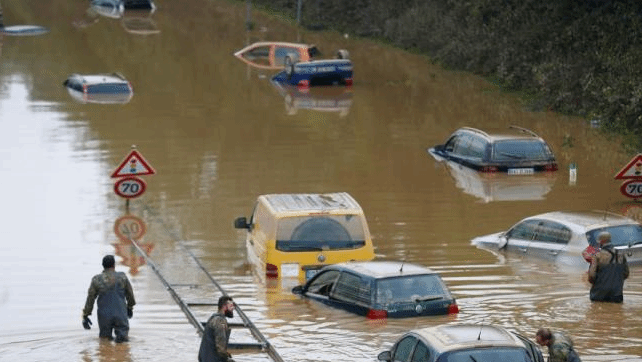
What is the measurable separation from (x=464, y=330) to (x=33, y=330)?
828 centimetres

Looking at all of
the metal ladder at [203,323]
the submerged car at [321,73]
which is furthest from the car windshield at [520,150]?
the submerged car at [321,73]

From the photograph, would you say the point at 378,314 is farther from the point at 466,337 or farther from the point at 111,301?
the point at 466,337

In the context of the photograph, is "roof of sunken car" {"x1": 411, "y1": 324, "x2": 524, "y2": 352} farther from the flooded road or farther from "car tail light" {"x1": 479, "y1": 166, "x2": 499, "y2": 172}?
"car tail light" {"x1": 479, "y1": 166, "x2": 499, "y2": 172}

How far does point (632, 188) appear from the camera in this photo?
34.6m

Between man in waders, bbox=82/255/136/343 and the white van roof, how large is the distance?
18.4 feet

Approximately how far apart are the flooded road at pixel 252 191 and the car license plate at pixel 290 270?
37 cm

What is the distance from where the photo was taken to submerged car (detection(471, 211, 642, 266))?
27.8m

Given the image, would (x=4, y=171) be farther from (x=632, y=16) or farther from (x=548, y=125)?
(x=632, y=16)

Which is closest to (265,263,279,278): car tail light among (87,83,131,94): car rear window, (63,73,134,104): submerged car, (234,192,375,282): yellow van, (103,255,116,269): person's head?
(234,192,375,282): yellow van

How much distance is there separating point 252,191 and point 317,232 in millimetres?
10581

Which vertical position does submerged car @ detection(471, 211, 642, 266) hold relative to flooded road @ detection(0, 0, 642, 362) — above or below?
above

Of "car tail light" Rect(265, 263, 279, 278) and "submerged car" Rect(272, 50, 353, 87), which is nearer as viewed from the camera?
"car tail light" Rect(265, 263, 279, 278)

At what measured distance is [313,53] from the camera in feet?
213

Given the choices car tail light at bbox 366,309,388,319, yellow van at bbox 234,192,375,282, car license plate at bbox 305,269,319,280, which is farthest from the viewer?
yellow van at bbox 234,192,375,282
